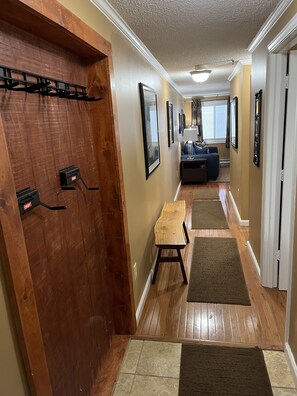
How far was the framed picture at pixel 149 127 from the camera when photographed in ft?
8.71

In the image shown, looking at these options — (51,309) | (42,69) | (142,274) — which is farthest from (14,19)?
(142,274)

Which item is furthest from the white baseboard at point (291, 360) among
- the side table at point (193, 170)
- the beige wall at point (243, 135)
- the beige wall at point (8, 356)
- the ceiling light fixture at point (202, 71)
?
the side table at point (193, 170)

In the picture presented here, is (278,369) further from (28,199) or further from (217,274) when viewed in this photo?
(28,199)

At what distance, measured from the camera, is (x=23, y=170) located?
1.11 meters

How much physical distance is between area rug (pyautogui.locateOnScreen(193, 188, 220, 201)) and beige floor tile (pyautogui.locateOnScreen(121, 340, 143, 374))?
13.5 feet

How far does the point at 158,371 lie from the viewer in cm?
184

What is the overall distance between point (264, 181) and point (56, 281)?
1933 mm

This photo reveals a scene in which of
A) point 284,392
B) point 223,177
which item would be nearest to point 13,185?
point 284,392

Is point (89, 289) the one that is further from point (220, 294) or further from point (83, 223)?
point (220, 294)

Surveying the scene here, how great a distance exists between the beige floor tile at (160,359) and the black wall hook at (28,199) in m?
1.35

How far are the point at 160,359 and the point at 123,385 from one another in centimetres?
→ 30

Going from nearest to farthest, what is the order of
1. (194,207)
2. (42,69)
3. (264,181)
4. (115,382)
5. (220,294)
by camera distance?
(42,69) < (115,382) < (264,181) < (220,294) < (194,207)

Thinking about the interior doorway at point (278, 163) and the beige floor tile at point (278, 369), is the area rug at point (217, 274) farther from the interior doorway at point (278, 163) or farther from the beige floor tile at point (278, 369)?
the beige floor tile at point (278, 369)

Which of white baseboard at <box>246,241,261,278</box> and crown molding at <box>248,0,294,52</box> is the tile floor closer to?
white baseboard at <box>246,241,261,278</box>
